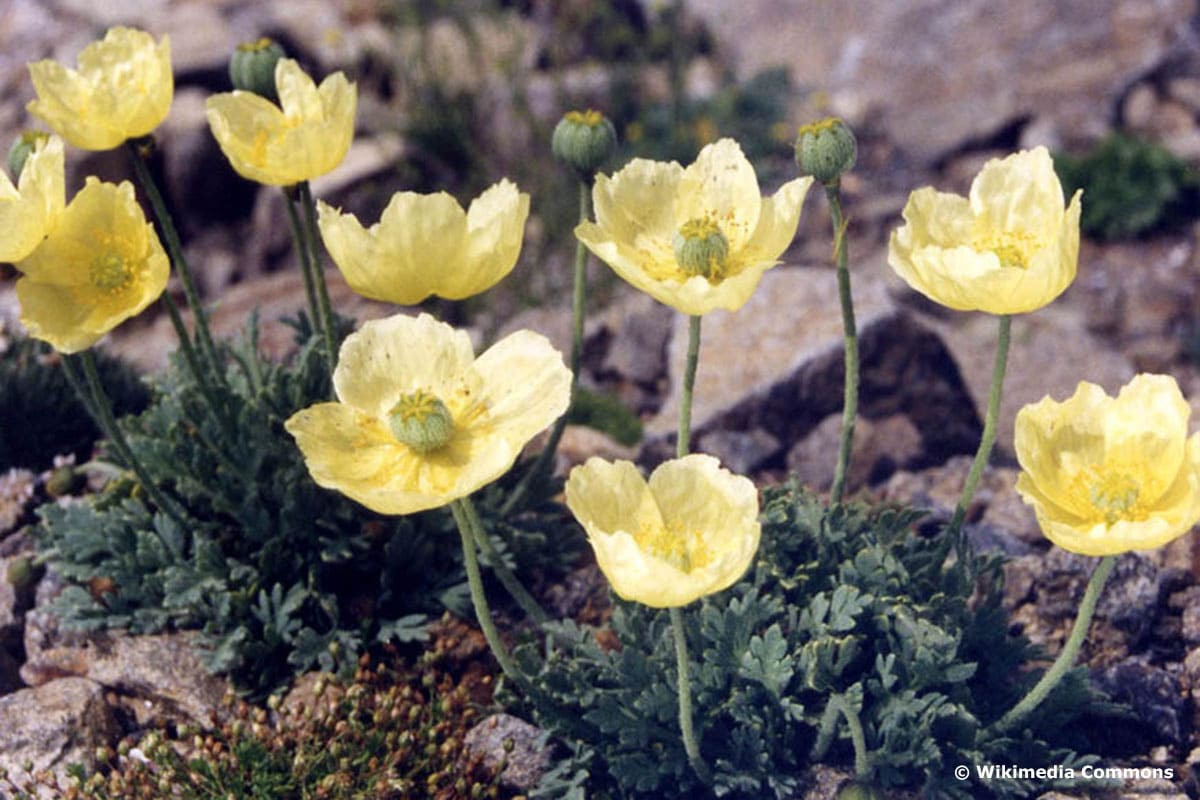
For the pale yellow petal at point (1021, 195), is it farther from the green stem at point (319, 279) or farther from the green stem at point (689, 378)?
the green stem at point (319, 279)

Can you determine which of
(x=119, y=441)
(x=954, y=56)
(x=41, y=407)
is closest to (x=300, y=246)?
(x=119, y=441)

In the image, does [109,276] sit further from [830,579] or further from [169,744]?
[830,579]

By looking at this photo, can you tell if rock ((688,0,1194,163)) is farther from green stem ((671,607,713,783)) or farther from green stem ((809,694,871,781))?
green stem ((671,607,713,783))

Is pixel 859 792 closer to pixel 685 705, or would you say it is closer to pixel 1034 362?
pixel 685 705

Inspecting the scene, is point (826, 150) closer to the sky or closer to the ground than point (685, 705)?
closer to the sky

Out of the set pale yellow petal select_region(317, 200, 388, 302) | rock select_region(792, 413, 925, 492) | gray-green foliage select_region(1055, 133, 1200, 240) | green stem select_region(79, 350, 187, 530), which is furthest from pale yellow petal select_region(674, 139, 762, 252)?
gray-green foliage select_region(1055, 133, 1200, 240)
